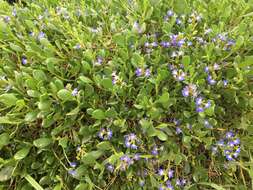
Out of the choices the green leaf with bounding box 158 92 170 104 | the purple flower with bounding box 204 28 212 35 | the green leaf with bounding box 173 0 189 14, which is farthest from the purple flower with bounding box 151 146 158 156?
the green leaf with bounding box 173 0 189 14

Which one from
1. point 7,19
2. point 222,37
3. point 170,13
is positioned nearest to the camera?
point 222,37

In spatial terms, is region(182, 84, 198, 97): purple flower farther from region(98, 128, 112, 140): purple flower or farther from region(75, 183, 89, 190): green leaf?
region(75, 183, 89, 190): green leaf

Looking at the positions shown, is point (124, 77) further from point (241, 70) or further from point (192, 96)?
point (241, 70)

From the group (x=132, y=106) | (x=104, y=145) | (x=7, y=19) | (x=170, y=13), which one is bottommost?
(x=104, y=145)

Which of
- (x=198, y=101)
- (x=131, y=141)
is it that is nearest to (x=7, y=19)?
(x=131, y=141)

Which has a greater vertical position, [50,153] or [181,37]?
[181,37]

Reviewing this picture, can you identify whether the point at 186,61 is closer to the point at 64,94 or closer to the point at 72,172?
the point at 64,94

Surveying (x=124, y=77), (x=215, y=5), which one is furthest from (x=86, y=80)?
(x=215, y=5)
